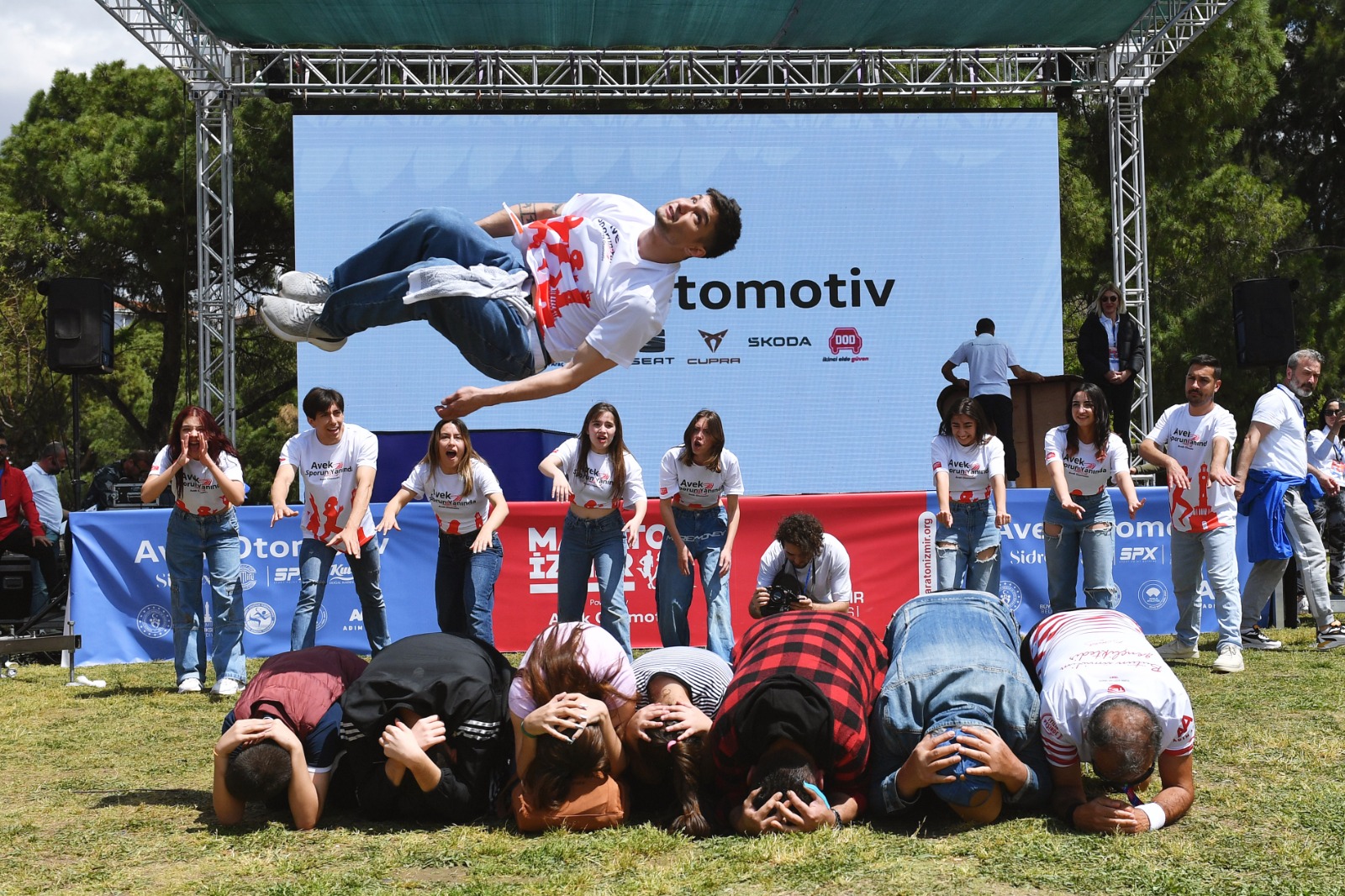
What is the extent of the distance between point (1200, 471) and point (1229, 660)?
1.03 metres

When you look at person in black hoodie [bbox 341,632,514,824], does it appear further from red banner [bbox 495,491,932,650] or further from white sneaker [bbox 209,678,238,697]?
red banner [bbox 495,491,932,650]

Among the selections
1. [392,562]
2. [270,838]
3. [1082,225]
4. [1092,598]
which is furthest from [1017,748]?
[1082,225]

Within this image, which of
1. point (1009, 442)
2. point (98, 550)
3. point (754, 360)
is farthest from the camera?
point (754, 360)

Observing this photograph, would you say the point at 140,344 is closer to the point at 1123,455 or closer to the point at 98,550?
the point at 98,550

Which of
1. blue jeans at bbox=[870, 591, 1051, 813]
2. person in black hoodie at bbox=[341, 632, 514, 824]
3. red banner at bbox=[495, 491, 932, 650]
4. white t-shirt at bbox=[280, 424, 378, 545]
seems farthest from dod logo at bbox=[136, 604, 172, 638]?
blue jeans at bbox=[870, 591, 1051, 813]

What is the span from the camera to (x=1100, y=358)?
10.1 metres

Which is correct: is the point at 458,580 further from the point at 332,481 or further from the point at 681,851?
the point at 681,851

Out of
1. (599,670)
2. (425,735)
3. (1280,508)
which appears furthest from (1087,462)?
(425,735)

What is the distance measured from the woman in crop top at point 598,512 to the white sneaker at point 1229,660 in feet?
10.1

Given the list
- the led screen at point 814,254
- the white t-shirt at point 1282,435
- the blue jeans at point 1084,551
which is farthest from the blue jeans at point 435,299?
the led screen at point 814,254

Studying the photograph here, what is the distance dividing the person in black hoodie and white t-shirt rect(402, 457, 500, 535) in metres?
2.05

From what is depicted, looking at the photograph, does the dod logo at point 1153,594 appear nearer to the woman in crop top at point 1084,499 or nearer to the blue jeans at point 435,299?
the woman in crop top at point 1084,499

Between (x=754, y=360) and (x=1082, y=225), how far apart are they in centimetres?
746

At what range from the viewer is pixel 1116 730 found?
3.30 metres
